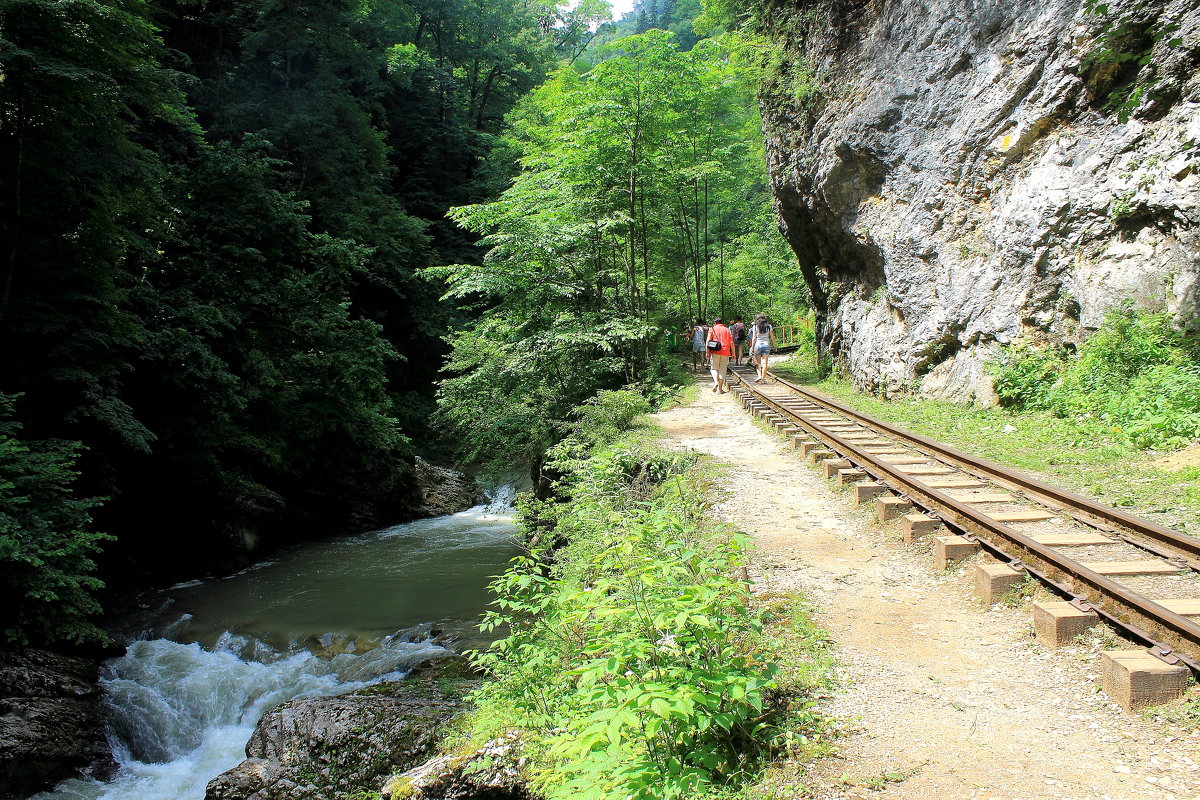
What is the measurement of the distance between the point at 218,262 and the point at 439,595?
831 cm

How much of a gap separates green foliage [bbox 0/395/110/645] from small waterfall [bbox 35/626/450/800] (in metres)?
0.97

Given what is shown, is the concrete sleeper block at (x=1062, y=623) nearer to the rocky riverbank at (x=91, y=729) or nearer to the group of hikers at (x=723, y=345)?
the rocky riverbank at (x=91, y=729)

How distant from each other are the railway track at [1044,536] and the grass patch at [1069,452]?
0.55 meters

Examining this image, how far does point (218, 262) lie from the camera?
13.9 m

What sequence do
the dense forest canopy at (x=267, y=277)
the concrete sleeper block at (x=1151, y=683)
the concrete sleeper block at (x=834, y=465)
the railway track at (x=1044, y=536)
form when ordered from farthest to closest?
the dense forest canopy at (x=267, y=277), the concrete sleeper block at (x=834, y=465), the railway track at (x=1044, y=536), the concrete sleeper block at (x=1151, y=683)

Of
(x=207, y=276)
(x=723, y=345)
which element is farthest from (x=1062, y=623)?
(x=207, y=276)

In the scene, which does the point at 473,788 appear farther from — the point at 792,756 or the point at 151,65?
the point at 151,65

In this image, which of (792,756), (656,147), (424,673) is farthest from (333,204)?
(792,756)

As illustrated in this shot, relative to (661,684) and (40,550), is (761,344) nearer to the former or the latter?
(40,550)

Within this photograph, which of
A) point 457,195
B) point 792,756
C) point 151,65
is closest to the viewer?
point 792,756

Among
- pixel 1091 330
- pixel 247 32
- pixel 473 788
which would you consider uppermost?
pixel 247 32

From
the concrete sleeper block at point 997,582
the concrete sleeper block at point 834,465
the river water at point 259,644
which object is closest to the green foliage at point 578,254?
the river water at point 259,644

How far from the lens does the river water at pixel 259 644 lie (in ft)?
25.5

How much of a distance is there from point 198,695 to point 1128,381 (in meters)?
13.1
